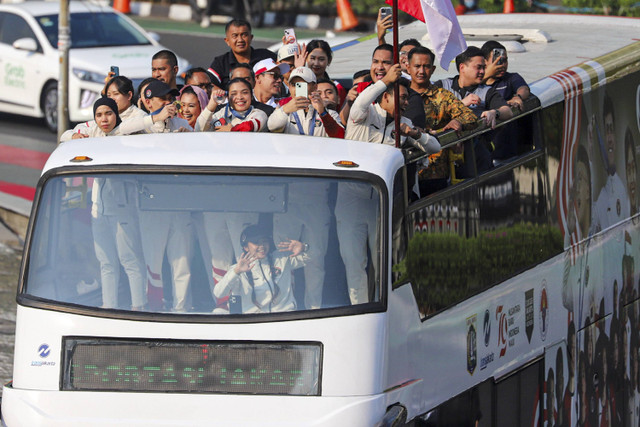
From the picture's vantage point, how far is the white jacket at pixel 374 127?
7.74 m

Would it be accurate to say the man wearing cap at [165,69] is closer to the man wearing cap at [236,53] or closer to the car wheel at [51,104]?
the man wearing cap at [236,53]

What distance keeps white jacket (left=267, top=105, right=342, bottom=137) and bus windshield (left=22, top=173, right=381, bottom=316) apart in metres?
0.69

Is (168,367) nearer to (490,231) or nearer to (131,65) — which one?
(490,231)

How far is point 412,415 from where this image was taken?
7.58 m

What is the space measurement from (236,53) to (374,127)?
10.3 feet

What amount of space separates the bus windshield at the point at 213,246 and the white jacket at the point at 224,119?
0.85 meters

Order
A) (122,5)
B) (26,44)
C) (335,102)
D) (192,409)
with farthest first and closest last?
(122,5)
(26,44)
(335,102)
(192,409)

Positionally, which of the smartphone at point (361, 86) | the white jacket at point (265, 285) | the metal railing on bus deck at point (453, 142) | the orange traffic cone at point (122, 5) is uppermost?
the smartphone at point (361, 86)

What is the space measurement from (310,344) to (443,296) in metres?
1.17

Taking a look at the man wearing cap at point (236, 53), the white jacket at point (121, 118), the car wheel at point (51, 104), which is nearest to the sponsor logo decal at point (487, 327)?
the white jacket at point (121, 118)

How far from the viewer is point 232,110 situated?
847 cm

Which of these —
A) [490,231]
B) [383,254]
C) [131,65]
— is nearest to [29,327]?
[383,254]

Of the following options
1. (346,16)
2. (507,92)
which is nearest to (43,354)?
(507,92)

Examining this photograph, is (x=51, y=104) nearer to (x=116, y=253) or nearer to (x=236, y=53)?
(x=236, y=53)
